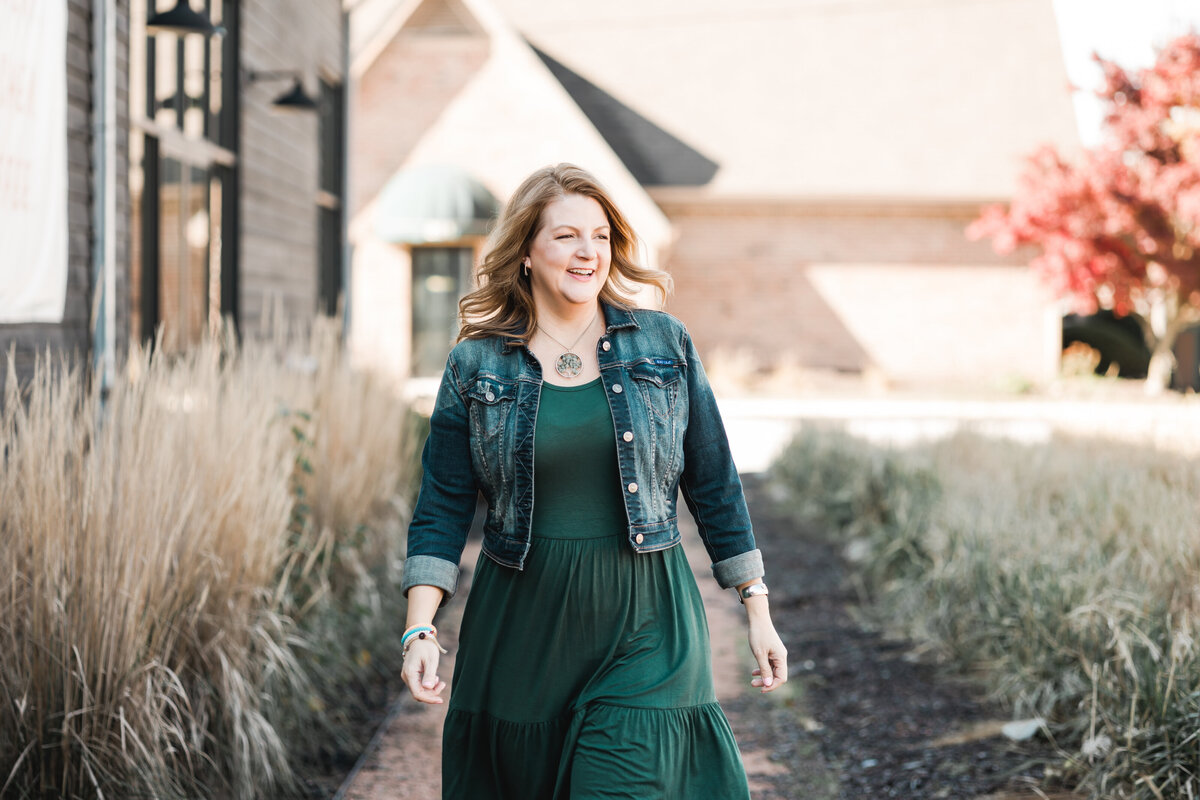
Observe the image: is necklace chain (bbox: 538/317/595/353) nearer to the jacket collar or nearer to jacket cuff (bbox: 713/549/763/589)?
the jacket collar

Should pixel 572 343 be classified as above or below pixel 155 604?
above

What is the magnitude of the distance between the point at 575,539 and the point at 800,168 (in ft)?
66.1

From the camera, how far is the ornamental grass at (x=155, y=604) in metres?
3.00

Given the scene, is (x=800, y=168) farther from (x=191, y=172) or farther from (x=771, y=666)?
(x=771, y=666)

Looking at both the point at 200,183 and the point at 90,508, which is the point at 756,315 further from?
the point at 90,508

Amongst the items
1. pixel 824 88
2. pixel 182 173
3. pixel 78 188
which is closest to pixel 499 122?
pixel 824 88

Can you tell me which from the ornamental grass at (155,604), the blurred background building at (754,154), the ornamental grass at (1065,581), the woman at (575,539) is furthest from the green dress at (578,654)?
the blurred background building at (754,154)

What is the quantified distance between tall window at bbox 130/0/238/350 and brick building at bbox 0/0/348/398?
0.05 feet

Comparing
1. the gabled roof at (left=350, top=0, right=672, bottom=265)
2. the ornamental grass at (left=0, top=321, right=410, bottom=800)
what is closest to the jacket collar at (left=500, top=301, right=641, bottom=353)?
the ornamental grass at (left=0, top=321, right=410, bottom=800)

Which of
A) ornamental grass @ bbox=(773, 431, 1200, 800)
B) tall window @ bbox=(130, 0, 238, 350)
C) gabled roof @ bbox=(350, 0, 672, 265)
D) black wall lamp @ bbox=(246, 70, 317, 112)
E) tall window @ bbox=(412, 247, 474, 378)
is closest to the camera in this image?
ornamental grass @ bbox=(773, 431, 1200, 800)

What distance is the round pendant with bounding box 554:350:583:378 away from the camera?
2584mm

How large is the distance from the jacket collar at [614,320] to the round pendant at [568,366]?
0.10 m

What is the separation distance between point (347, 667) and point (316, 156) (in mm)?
6706

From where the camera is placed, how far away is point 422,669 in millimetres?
2352
